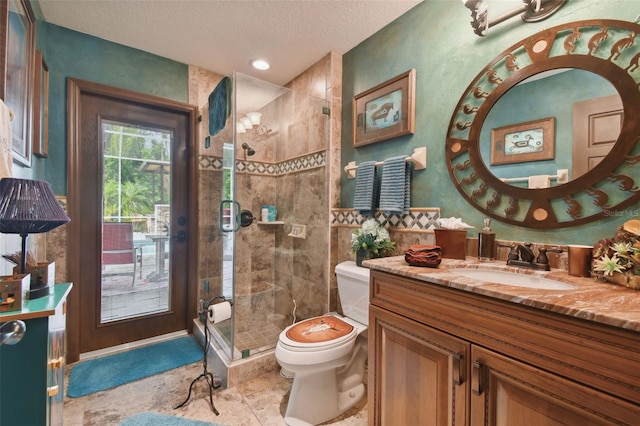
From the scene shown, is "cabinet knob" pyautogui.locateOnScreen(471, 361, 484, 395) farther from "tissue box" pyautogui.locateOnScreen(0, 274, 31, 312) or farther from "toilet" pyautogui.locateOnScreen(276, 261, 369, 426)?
"tissue box" pyautogui.locateOnScreen(0, 274, 31, 312)

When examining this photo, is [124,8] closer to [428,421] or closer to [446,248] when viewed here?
[446,248]

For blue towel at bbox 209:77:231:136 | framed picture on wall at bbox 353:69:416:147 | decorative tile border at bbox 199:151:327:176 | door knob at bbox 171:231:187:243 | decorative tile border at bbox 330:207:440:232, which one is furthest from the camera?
door knob at bbox 171:231:187:243

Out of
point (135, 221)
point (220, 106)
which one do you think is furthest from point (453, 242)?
point (135, 221)

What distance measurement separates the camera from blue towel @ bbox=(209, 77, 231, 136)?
2074 millimetres

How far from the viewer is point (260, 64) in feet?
7.88

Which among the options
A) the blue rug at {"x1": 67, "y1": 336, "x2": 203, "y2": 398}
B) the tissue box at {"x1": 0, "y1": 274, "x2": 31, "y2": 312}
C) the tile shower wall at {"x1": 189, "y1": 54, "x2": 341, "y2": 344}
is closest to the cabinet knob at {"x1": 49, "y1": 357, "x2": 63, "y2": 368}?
the tissue box at {"x1": 0, "y1": 274, "x2": 31, "y2": 312}

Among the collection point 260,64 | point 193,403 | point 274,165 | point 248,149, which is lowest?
point 193,403

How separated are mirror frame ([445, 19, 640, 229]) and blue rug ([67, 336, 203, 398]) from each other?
234 centimetres

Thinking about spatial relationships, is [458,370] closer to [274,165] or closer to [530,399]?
[530,399]

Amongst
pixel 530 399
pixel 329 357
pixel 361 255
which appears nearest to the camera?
pixel 530 399

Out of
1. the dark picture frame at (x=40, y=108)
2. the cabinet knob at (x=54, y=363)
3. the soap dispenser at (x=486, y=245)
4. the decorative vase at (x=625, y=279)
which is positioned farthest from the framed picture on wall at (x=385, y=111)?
the dark picture frame at (x=40, y=108)

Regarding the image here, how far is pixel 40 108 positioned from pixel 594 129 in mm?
3046

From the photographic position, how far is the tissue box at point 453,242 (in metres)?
1.33

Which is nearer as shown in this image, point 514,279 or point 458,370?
point 458,370
